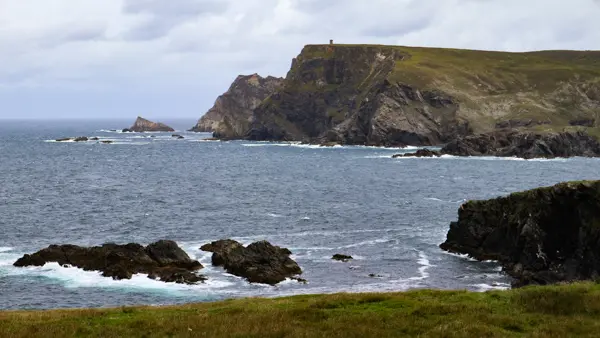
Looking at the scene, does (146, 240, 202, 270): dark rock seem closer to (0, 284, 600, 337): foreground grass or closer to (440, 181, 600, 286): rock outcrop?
(440, 181, 600, 286): rock outcrop

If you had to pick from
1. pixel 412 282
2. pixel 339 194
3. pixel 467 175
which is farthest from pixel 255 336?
pixel 467 175

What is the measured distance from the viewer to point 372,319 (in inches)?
1067

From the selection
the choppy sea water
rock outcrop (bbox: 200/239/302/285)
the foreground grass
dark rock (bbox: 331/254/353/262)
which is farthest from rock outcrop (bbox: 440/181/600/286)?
the foreground grass

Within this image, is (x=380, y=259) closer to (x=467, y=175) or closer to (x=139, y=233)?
(x=139, y=233)

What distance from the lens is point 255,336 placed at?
81.8 feet

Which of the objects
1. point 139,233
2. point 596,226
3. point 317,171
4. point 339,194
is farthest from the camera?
point 317,171

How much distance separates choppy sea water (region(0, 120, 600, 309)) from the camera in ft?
191

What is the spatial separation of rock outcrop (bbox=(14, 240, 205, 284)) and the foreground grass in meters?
29.7

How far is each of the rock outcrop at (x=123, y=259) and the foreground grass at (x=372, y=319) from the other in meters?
29.7

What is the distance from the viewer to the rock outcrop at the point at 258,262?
6078cm

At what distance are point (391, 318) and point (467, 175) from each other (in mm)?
125912

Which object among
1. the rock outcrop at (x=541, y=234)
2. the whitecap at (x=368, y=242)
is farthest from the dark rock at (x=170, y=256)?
the rock outcrop at (x=541, y=234)

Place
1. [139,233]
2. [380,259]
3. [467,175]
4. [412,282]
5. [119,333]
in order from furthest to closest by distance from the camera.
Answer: [467,175] → [139,233] → [380,259] → [412,282] → [119,333]

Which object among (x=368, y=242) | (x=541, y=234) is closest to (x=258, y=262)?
(x=368, y=242)
